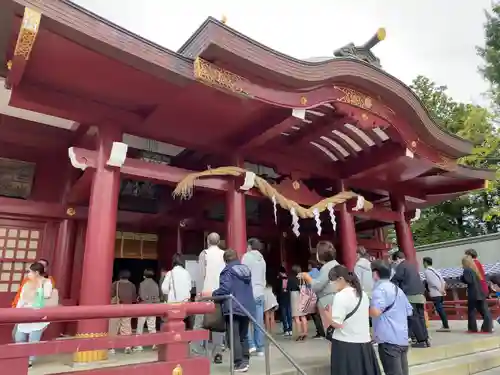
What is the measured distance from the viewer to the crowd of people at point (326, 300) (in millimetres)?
3584

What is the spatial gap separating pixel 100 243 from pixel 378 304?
362cm

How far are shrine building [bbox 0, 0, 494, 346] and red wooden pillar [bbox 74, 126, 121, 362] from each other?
2cm

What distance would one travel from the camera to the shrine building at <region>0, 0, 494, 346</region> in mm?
4801

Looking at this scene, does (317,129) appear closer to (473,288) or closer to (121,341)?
→ (473,288)

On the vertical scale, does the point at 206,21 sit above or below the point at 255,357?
above

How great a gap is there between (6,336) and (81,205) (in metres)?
2.44

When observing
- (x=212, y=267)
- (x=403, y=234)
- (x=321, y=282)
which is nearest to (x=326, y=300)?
(x=321, y=282)

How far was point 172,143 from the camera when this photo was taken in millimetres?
6633

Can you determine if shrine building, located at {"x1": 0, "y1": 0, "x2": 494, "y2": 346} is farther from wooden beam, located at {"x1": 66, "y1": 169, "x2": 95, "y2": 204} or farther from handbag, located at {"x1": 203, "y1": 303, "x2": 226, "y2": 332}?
handbag, located at {"x1": 203, "y1": 303, "x2": 226, "y2": 332}

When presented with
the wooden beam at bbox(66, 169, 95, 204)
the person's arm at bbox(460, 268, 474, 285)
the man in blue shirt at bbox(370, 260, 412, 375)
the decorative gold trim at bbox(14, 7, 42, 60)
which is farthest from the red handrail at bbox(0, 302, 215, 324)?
the person's arm at bbox(460, 268, 474, 285)

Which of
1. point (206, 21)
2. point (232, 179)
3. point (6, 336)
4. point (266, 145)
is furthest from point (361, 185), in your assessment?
point (6, 336)

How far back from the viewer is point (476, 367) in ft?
19.5

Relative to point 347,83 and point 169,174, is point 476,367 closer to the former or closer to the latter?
point 347,83

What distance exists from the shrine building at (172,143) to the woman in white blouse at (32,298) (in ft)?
1.67
